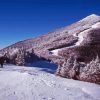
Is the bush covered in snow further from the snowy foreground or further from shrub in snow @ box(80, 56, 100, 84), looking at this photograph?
the snowy foreground

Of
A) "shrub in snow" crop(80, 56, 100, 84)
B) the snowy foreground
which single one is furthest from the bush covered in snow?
the snowy foreground

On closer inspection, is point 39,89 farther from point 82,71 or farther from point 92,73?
point 82,71

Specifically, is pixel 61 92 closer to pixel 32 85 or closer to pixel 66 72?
pixel 32 85

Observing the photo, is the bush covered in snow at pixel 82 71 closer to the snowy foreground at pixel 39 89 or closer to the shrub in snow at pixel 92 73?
the shrub in snow at pixel 92 73

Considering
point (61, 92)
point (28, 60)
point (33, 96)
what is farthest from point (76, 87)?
point (28, 60)

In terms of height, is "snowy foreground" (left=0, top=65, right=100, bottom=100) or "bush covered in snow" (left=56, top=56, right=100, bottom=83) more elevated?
"bush covered in snow" (left=56, top=56, right=100, bottom=83)

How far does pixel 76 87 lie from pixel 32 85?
5348mm

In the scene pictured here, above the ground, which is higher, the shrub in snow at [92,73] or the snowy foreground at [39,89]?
the shrub in snow at [92,73]

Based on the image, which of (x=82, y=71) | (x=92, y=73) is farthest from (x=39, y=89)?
(x=82, y=71)

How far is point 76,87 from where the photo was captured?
31.7 metres

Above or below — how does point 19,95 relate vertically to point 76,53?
below

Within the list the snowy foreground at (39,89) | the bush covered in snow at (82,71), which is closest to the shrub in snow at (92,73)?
the bush covered in snow at (82,71)

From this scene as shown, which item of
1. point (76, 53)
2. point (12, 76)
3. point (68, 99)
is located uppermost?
point (76, 53)

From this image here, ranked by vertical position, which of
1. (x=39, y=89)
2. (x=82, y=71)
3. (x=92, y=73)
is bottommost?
(x=39, y=89)
